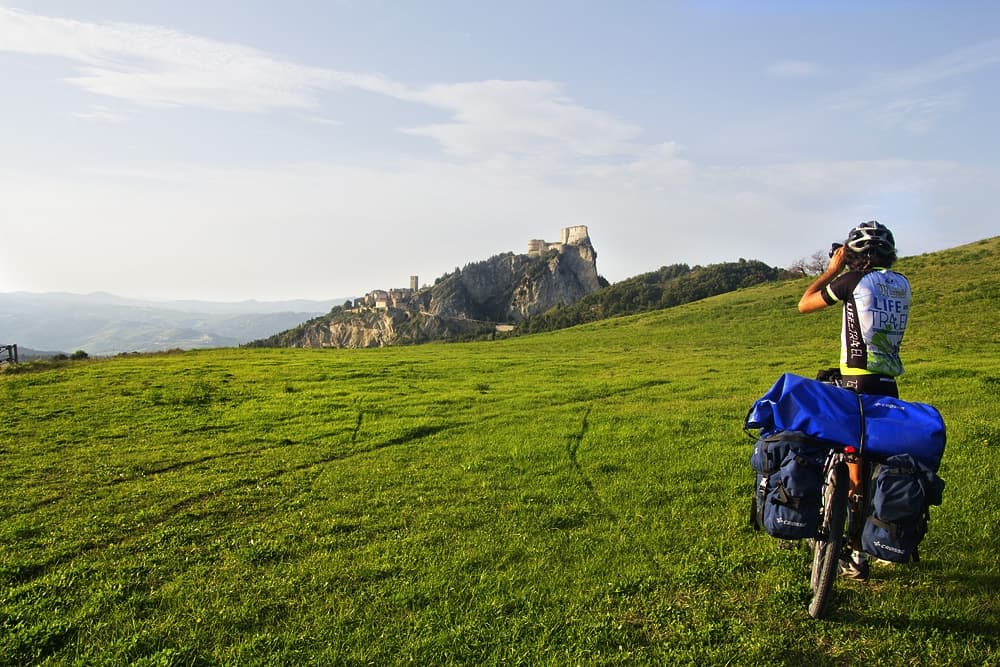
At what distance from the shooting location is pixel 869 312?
5980 mm

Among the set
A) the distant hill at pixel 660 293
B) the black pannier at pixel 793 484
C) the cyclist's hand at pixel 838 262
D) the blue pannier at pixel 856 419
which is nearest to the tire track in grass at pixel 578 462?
the black pannier at pixel 793 484

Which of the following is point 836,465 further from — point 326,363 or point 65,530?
point 326,363

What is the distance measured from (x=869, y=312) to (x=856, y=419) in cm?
118

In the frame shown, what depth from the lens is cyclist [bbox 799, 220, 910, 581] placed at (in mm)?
5980

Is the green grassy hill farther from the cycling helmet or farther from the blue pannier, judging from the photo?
the cycling helmet

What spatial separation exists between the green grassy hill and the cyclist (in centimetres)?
142

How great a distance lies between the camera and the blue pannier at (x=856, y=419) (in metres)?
5.33

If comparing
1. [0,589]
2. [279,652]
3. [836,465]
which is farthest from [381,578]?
[836,465]

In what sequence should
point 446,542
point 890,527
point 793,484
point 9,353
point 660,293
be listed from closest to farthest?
1. point 890,527
2. point 793,484
3. point 446,542
4. point 9,353
5. point 660,293

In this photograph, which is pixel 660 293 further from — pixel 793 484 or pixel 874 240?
pixel 793 484

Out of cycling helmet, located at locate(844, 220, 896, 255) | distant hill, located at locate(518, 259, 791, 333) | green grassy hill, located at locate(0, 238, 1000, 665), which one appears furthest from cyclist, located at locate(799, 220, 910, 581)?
distant hill, located at locate(518, 259, 791, 333)

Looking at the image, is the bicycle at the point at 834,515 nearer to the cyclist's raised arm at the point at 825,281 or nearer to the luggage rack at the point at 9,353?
the cyclist's raised arm at the point at 825,281

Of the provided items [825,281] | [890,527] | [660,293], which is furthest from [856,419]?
[660,293]

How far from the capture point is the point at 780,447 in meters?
5.71
